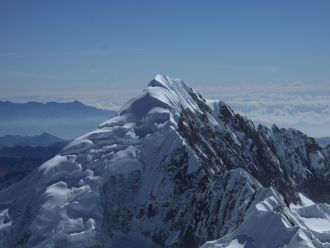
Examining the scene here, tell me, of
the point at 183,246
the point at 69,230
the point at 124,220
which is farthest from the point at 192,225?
the point at 69,230

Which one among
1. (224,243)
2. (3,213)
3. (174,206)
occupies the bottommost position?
(3,213)

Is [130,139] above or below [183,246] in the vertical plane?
above

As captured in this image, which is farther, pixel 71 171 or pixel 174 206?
pixel 71 171

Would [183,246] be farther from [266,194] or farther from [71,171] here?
[71,171]

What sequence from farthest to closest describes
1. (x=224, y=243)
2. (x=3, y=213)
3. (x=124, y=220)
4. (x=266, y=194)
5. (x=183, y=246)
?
(x=3, y=213)
(x=124, y=220)
(x=183, y=246)
(x=266, y=194)
(x=224, y=243)

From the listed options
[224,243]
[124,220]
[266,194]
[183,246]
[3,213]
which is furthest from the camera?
[3,213]

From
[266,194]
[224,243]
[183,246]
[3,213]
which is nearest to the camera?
[224,243]

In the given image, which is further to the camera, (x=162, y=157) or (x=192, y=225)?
(x=162, y=157)

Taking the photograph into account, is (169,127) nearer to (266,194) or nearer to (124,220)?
(124,220)

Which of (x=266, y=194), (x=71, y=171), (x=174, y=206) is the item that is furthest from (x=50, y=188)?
(x=266, y=194)
